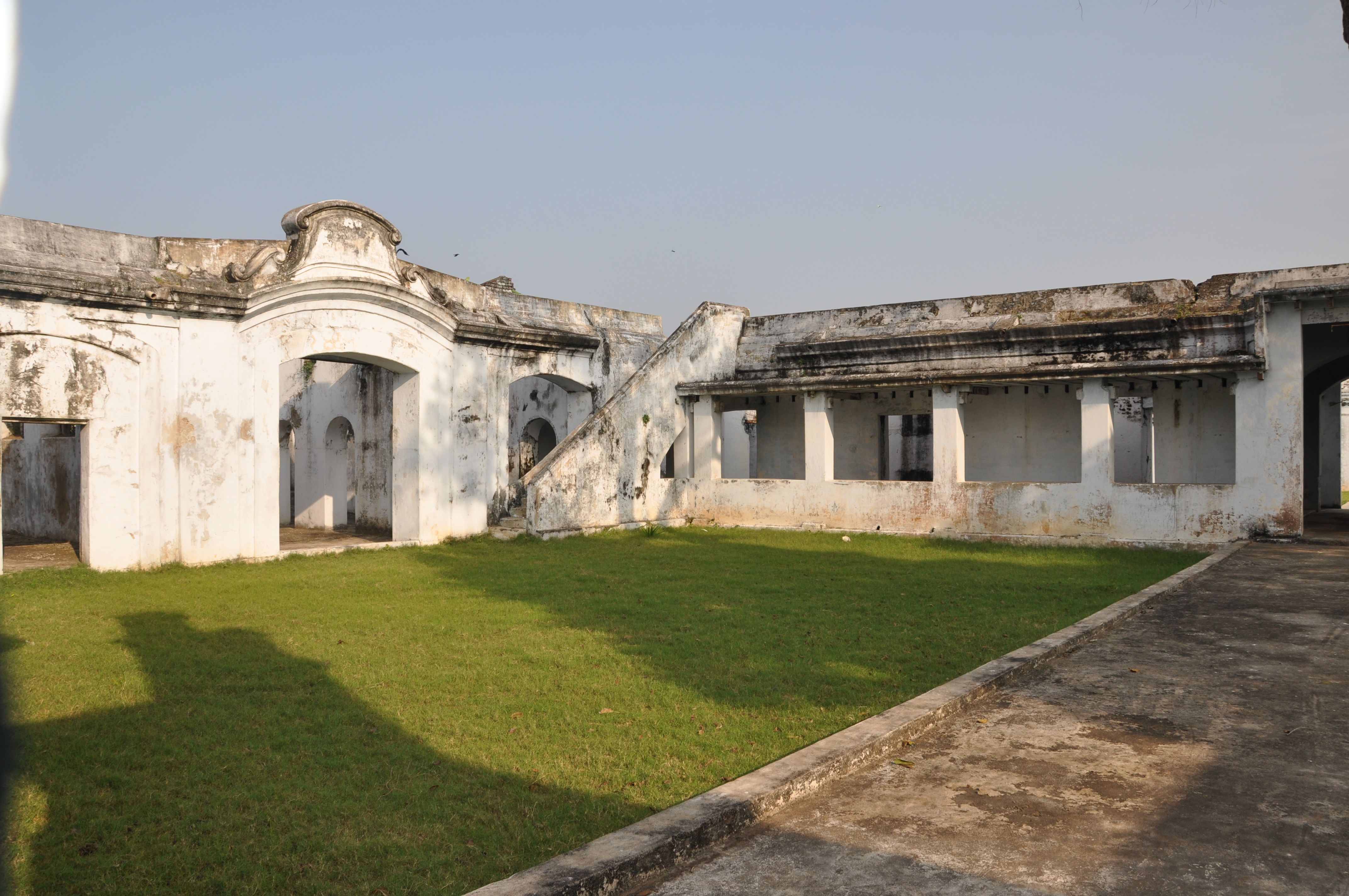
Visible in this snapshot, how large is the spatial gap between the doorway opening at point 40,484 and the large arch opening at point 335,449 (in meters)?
2.99

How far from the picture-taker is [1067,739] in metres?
4.00

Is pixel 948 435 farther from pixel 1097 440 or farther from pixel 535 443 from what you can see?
pixel 535 443

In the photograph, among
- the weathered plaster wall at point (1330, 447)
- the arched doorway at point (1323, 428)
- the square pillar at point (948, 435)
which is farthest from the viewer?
the weathered plaster wall at point (1330, 447)

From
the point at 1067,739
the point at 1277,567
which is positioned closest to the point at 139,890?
the point at 1067,739

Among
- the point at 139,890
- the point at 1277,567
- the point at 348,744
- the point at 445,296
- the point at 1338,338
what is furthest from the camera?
the point at 1338,338

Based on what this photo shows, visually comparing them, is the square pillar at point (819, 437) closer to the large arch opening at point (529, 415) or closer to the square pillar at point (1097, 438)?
the square pillar at point (1097, 438)

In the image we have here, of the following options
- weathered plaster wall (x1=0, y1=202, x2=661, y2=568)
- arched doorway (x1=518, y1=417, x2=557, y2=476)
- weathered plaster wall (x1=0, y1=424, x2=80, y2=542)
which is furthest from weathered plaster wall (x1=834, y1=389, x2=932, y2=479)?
weathered plaster wall (x1=0, y1=424, x2=80, y2=542)

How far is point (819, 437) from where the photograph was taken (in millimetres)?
14523

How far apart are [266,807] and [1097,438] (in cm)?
1126

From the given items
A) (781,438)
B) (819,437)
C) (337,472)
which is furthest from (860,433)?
(337,472)

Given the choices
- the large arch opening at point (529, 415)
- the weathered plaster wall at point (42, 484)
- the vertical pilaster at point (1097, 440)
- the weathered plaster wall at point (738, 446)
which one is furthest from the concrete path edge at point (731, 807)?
the weathered plaster wall at point (738, 446)

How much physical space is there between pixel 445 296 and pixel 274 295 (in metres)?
2.70

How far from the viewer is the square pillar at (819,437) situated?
14438mm

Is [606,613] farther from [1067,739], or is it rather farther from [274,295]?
[274,295]
